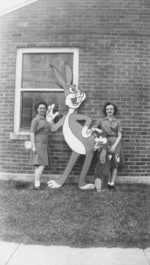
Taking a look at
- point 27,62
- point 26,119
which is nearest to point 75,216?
point 26,119

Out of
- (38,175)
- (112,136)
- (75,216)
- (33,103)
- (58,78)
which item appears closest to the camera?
(75,216)

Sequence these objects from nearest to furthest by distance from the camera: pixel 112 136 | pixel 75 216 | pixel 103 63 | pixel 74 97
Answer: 1. pixel 75 216
2. pixel 112 136
3. pixel 74 97
4. pixel 103 63

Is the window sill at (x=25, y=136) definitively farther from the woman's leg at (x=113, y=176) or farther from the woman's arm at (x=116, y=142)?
the woman's leg at (x=113, y=176)

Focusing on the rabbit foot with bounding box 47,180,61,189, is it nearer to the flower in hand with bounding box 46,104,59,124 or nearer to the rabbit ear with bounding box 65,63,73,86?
the flower in hand with bounding box 46,104,59,124

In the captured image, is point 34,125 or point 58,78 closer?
point 34,125

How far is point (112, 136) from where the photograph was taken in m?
6.02

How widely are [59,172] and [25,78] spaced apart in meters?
2.29

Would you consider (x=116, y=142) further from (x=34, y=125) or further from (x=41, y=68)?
(x=41, y=68)

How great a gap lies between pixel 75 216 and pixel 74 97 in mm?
2732

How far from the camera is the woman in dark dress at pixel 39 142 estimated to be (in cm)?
584

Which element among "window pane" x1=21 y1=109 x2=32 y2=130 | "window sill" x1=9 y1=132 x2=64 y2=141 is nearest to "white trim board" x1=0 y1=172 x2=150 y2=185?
"window sill" x1=9 y1=132 x2=64 y2=141

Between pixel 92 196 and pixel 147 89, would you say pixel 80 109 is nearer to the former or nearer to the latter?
pixel 147 89

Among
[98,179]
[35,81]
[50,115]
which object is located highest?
[35,81]

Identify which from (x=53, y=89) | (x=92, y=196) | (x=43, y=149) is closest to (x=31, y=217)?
(x=92, y=196)
